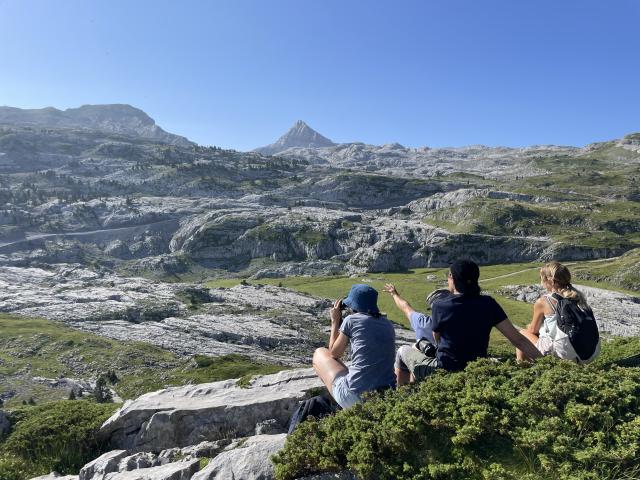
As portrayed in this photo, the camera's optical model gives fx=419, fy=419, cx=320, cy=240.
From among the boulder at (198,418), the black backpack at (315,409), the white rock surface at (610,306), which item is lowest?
the white rock surface at (610,306)

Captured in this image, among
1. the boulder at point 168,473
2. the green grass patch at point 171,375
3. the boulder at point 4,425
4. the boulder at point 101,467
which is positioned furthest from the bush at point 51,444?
the green grass patch at point 171,375

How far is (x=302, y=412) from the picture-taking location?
11.4m

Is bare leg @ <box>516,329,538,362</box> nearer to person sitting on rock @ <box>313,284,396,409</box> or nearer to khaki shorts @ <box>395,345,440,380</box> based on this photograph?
khaki shorts @ <box>395,345,440,380</box>

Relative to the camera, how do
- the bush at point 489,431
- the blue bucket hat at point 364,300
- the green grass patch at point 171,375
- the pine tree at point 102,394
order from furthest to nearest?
the green grass patch at point 171,375 < the pine tree at point 102,394 < the blue bucket hat at point 364,300 < the bush at point 489,431

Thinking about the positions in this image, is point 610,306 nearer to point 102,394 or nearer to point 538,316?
point 102,394

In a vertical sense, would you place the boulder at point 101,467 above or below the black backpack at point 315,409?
below

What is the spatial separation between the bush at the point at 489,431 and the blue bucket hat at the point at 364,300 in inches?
90.5

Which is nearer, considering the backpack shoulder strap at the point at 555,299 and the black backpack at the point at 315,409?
the black backpack at the point at 315,409

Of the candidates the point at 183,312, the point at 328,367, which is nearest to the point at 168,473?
the point at 328,367

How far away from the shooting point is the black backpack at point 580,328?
464 inches

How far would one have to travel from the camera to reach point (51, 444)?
15805mm

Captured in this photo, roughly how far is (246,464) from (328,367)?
3.48 metres

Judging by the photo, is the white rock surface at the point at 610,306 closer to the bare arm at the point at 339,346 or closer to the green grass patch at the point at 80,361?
the green grass patch at the point at 80,361

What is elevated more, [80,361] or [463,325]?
[463,325]
